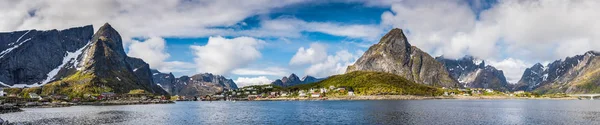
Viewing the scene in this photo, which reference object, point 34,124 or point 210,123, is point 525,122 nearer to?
point 210,123

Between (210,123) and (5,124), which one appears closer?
(5,124)

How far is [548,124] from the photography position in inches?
3541

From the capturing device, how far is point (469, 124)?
90250 millimetres

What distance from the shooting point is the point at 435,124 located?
297ft

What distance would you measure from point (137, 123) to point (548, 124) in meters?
92.8

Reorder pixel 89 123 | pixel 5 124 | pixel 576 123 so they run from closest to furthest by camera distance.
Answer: pixel 5 124 → pixel 576 123 → pixel 89 123

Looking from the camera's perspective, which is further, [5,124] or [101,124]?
[101,124]

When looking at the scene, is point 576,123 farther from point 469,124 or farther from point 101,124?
point 101,124

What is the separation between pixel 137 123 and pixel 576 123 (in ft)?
328

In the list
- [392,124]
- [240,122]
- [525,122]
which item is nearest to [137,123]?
[240,122]

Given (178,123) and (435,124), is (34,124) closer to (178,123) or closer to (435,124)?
(178,123)

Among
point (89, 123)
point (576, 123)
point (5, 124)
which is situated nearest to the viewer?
point (5, 124)

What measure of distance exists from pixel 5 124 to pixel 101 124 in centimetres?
1799

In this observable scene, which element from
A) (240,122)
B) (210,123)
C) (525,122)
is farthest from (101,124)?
(525,122)
